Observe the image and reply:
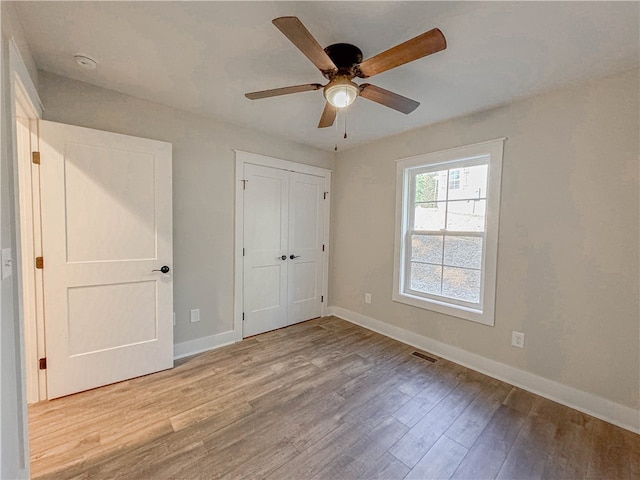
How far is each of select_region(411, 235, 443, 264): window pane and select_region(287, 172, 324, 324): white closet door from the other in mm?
1299

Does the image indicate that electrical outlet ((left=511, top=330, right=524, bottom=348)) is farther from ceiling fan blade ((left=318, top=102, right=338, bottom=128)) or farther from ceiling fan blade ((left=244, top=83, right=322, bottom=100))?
ceiling fan blade ((left=244, top=83, right=322, bottom=100))

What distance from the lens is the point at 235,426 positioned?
69.6 inches

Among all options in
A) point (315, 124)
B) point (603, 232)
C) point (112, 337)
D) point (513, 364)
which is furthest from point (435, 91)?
point (112, 337)

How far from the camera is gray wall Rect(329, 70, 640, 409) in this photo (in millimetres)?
1828

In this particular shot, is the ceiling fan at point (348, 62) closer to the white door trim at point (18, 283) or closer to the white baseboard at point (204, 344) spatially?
the white door trim at point (18, 283)

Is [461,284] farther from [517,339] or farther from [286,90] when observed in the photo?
[286,90]

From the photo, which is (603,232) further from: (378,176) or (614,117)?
(378,176)

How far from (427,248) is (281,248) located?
5.67ft

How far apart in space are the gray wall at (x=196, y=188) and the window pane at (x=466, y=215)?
218 centimetres

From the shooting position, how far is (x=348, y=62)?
1646 mm

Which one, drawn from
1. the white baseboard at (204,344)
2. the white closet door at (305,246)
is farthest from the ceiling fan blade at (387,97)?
the white baseboard at (204,344)

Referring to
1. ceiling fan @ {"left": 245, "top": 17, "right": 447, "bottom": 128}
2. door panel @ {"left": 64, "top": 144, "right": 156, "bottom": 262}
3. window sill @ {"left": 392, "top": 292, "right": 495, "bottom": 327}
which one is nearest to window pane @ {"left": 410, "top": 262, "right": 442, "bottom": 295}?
window sill @ {"left": 392, "top": 292, "right": 495, "bottom": 327}

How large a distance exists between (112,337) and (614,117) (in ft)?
13.5

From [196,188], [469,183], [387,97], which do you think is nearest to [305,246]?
[196,188]
